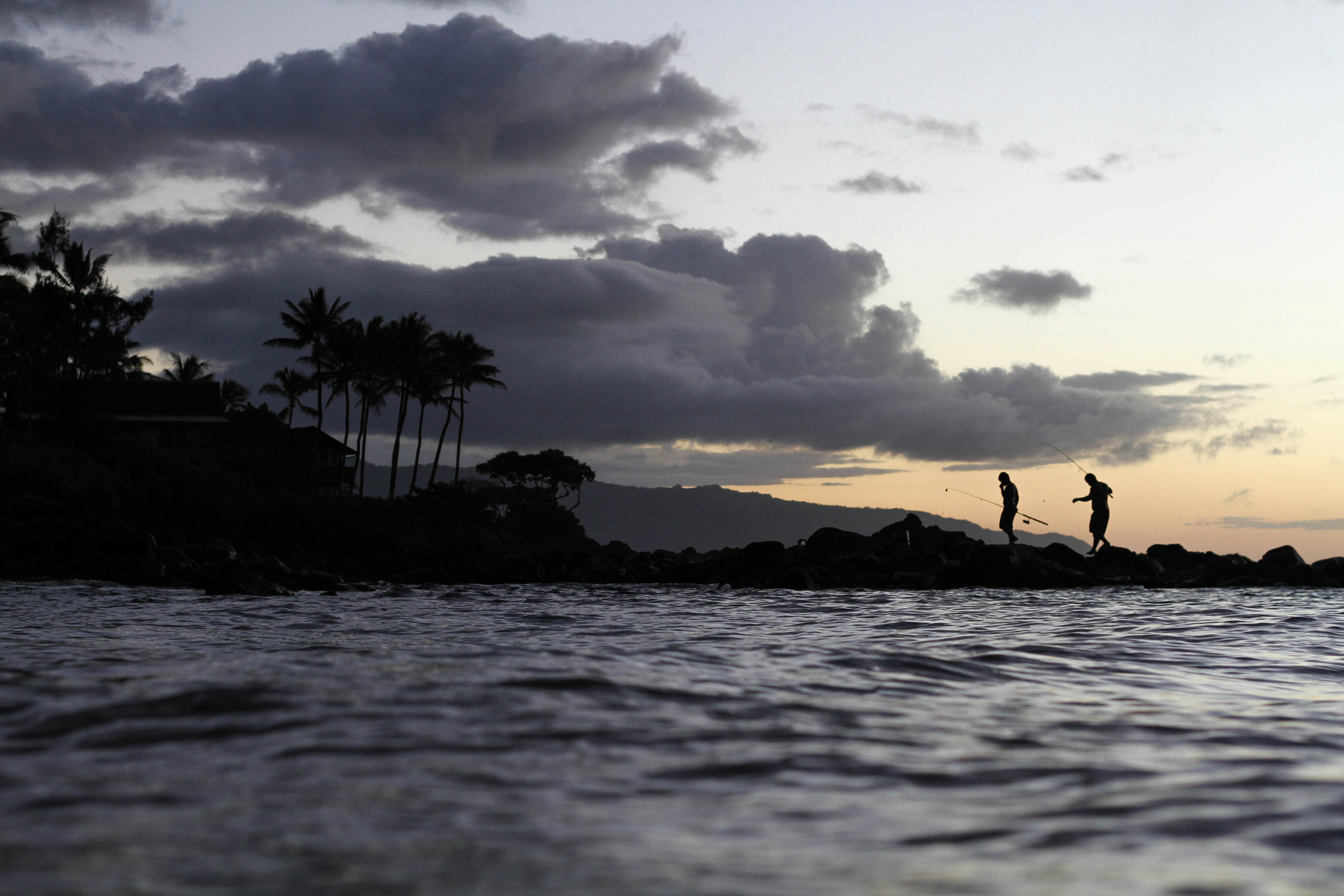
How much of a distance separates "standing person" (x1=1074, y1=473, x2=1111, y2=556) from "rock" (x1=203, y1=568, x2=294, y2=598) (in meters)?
16.9

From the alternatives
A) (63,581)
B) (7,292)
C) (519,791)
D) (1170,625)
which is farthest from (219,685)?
(7,292)

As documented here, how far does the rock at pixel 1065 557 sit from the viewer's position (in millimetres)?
21484

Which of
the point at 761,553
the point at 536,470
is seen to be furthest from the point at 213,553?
the point at 536,470

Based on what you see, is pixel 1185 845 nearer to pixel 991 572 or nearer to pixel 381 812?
pixel 381 812

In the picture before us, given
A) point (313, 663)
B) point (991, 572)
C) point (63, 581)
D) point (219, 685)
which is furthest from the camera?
point (991, 572)

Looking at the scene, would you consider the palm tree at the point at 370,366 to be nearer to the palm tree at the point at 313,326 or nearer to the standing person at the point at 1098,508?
the palm tree at the point at 313,326

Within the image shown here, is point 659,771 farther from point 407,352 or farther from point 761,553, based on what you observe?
point 407,352

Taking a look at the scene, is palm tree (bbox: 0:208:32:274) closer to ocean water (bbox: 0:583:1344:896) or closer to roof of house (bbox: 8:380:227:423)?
roof of house (bbox: 8:380:227:423)

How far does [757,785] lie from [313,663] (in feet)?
11.0

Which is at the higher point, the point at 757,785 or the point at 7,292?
the point at 7,292

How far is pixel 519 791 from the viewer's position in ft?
9.62

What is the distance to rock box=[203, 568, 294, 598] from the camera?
14922 mm

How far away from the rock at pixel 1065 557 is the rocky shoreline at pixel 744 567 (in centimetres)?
4

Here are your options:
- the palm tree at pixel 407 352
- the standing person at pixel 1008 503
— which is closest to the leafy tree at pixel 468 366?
the palm tree at pixel 407 352
